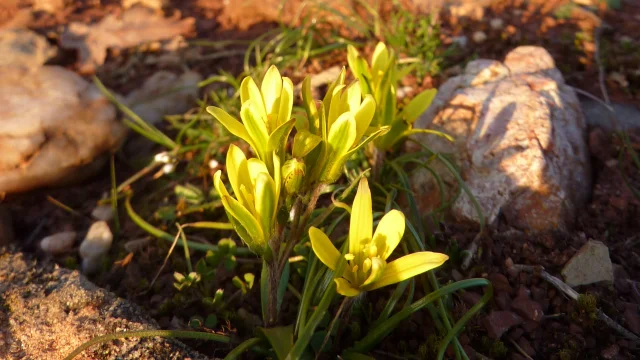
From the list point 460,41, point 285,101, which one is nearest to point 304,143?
point 285,101

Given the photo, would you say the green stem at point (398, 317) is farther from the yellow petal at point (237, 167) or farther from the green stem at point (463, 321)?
the yellow petal at point (237, 167)

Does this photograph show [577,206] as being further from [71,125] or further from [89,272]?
[71,125]

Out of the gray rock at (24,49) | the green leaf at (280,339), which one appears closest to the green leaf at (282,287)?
the green leaf at (280,339)

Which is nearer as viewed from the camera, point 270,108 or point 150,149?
point 270,108

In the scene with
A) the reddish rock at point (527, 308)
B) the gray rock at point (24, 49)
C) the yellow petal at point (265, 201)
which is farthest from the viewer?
the gray rock at point (24, 49)

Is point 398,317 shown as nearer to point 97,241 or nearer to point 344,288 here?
point 344,288

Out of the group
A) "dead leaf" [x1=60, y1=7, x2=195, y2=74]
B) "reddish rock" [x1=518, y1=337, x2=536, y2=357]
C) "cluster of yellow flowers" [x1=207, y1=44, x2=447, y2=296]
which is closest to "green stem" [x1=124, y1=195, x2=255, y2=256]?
"cluster of yellow flowers" [x1=207, y1=44, x2=447, y2=296]

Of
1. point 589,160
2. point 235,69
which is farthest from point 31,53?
point 589,160
